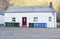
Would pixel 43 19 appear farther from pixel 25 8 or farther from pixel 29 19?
pixel 25 8

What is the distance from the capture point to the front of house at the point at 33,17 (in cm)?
3644

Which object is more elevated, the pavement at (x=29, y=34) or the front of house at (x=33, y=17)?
the front of house at (x=33, y=17)

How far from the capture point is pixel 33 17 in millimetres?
37125

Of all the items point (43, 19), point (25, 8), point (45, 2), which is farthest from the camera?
point (45, 2)

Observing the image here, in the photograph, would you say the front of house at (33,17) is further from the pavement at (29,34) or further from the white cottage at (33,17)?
the pavement at (29,34)

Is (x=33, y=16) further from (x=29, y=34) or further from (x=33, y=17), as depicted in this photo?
(x=29, y=34)

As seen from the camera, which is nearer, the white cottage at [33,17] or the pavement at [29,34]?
the pavement at [29,34]

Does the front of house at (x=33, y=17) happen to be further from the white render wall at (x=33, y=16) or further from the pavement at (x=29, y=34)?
the pavement at (x=29, y=34)

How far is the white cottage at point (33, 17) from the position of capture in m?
36.4

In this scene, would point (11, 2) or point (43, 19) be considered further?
point (11, 2)

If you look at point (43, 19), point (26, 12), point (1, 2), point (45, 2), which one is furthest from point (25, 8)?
point (1, 2)

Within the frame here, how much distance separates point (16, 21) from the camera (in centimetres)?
3772

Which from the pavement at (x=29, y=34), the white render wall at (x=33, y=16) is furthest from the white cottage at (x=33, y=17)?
the pavement at (x=29, y=34)

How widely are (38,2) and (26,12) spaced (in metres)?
35.6
